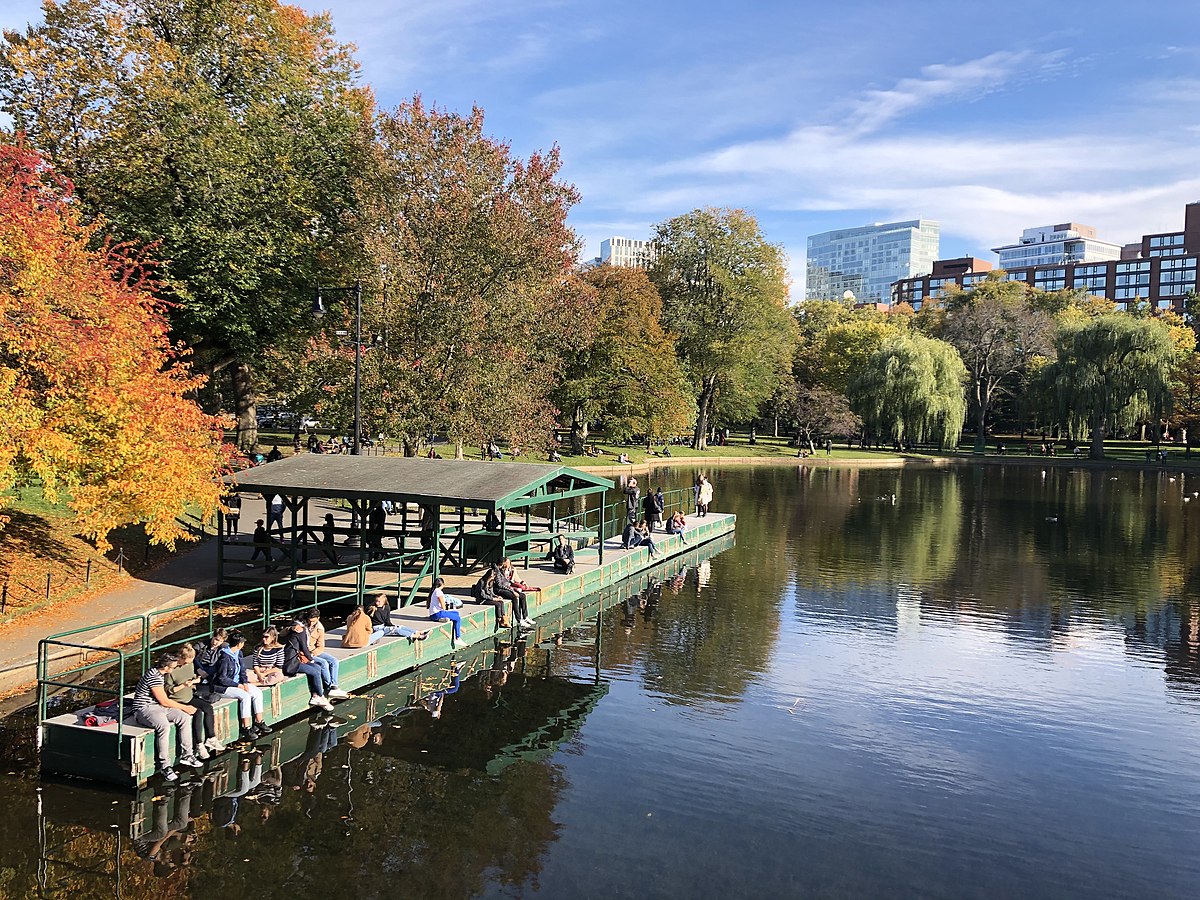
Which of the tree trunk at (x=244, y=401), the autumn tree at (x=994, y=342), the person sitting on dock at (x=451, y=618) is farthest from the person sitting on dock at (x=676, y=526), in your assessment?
the autumn tree at (x=994, y=342)

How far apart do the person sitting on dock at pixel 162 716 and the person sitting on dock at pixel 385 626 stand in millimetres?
5150

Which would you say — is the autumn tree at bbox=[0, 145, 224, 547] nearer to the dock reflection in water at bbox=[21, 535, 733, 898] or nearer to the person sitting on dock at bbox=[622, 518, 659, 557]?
the dock reflection in water at bbox=[21, 535, 733, 898]

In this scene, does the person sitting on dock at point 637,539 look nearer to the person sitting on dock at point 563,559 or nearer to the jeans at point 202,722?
the person sitting on dock at point 563,559

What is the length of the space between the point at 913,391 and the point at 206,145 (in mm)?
70449

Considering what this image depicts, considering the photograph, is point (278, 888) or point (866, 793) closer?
point (278, 888)

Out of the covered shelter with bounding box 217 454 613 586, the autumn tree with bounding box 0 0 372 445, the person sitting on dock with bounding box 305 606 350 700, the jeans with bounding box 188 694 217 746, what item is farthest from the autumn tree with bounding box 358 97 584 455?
the jeans with bounding box 188 694 217 746

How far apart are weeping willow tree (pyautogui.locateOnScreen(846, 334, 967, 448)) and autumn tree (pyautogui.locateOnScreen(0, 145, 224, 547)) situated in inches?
3087

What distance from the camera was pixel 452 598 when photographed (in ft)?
69.5

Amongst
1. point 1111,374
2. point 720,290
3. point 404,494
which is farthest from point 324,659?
point 1111,374

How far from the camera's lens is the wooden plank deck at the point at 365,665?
40.4 ft

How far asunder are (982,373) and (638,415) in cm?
5546

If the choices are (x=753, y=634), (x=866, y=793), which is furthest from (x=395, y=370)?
(x=866, y=793)

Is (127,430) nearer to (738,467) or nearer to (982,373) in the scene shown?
(738,467)

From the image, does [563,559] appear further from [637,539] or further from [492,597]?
[637,539]
